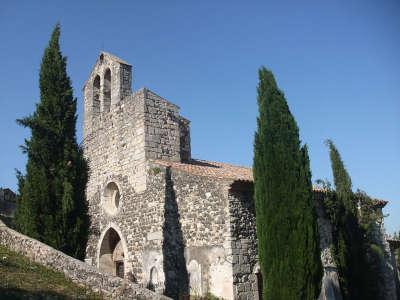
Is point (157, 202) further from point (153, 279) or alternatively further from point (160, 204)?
point (153, 279)

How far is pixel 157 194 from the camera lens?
44.3 ft

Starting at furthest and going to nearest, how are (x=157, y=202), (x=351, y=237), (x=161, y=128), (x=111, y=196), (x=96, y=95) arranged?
1. (x=96, y=95)
2. (x=111, y=196)
3. (x=161, y=128)
4. (x=351, y=237)
5. (x=157, y=202)

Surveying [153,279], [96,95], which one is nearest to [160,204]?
[153,279]

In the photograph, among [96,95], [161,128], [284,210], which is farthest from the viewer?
[96,95]

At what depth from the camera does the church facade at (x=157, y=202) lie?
11.8 meters

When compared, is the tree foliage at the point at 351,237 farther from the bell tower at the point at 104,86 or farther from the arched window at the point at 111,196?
the bell tower at the point at 104,86

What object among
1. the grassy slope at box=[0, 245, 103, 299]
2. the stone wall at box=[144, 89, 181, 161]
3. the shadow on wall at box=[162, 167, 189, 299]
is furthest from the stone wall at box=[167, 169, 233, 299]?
the grassy slope at box=[0, 245, 103, 299]

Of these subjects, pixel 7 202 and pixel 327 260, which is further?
pixel 7 202

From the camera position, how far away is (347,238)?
13.5m

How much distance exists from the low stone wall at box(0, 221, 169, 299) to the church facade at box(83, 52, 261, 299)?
10.2ft

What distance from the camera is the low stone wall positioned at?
29.8 feet

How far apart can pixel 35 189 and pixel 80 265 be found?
401 cm

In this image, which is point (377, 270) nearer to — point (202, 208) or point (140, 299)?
point (202, 208)

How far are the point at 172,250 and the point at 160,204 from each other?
1.42 meters
